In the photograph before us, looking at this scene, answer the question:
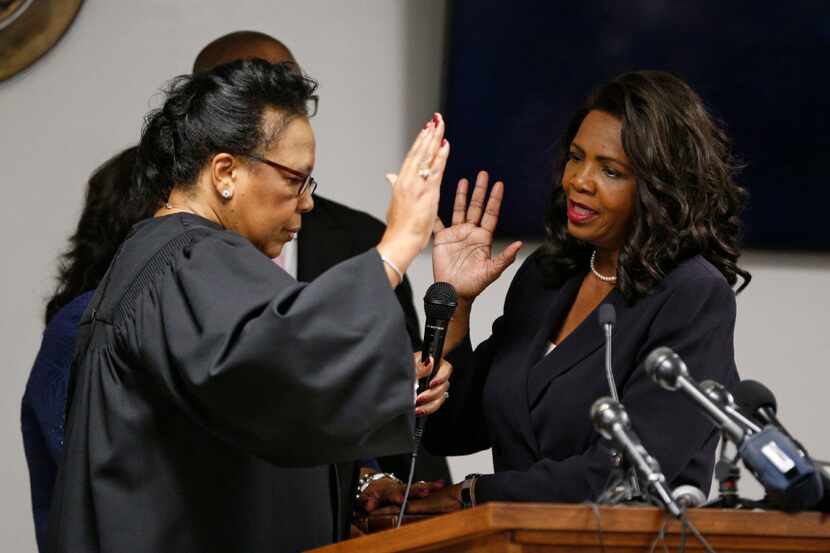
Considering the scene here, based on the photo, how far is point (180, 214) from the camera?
2.16 metres

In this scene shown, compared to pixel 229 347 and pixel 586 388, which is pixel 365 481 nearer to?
pixel 586 388

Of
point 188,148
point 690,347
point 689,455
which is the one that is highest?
point 188,148

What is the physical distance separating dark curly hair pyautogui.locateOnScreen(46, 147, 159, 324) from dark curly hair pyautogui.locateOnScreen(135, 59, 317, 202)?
73cm

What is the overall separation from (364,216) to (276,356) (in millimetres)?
2021

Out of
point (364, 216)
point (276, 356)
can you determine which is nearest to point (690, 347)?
point (276, 356)

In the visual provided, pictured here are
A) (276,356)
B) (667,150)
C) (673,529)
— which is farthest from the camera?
(667,150)

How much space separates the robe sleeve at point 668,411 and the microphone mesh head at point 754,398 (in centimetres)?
36

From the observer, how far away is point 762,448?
166 centimetres

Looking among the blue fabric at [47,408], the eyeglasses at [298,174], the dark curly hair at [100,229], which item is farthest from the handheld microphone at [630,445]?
the dark curly hair at [100,229]

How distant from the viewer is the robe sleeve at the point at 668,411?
88.1 inches

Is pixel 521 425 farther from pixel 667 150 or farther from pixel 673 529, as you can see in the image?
pixel 673 529

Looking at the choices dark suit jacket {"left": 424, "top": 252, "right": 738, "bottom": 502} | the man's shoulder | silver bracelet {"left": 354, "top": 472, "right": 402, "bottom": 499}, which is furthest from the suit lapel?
the man's shoulder

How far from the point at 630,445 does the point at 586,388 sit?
0.70 meters

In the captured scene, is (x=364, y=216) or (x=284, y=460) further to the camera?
(x=364, y=216)
